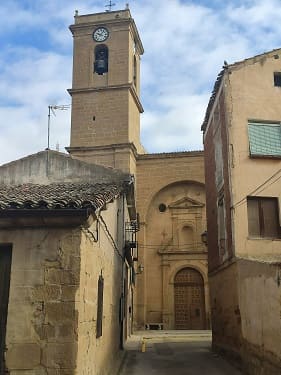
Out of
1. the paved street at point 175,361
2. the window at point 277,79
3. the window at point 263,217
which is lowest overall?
the paved street at point 175,361

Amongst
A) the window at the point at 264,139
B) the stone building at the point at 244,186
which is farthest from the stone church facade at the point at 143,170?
the window at the point at 264,139

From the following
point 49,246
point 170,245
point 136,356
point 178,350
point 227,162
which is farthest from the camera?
point 170,245

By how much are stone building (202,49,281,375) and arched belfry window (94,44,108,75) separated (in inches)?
695

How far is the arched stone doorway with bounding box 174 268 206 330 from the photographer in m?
31.0

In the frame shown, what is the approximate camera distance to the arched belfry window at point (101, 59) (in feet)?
107

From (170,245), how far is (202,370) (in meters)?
19.9

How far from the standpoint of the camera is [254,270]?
11.5m

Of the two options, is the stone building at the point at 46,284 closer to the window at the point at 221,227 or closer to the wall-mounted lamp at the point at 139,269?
the window at the point at 221,227

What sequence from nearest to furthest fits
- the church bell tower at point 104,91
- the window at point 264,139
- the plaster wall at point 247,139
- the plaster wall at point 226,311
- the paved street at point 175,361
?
the paved street at point 175,361 → the plaster wall at point 226,311 → the plaster wall at point 247,139 → the window at point 264,139 → the church bell tower at point 104,91

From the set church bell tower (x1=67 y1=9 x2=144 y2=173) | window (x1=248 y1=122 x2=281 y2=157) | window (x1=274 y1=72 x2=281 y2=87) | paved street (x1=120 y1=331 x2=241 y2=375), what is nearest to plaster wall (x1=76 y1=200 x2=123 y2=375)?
paved street (x1=120 y1=331 x2=241 y2=375)

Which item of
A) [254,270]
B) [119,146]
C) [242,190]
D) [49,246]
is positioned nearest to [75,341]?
[49,246]

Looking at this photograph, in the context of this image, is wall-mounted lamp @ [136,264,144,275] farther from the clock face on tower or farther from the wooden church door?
the wooden church door

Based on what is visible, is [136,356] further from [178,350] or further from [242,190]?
[242,190]

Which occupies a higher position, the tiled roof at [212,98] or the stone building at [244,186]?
the tiled roof at [212,98]
